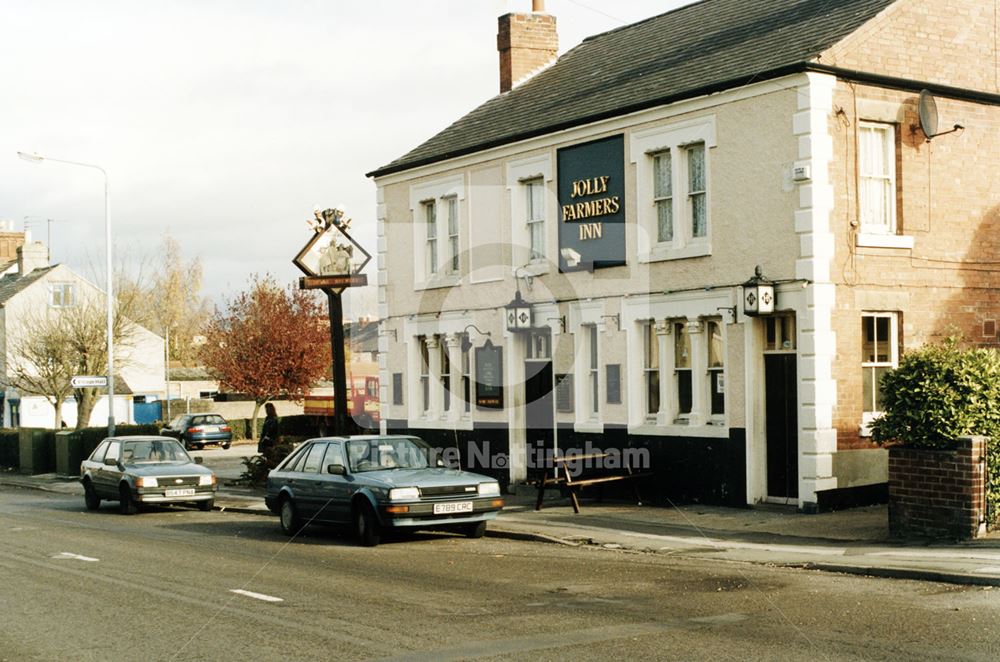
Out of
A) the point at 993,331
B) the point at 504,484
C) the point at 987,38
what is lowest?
the point at 504,484

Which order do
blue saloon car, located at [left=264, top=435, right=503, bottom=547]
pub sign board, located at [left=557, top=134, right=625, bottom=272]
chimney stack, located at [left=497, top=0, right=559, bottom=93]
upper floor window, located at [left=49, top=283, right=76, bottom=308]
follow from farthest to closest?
upper floor window, located at [left=49, top=283, right=76, bottom=308] → chimney stack, located at [left=497, top=0, right=559, bottom=93] → pub sign board, located at [left=557, top=134, right=625, bottom=272] → blue saloon car, located at [left=264, top=435, right=503, bottom=547]

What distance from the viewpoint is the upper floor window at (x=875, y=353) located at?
62.4ft

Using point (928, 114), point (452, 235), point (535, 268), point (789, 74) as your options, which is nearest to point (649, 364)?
point (535, 268)

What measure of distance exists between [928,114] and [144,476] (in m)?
15.8

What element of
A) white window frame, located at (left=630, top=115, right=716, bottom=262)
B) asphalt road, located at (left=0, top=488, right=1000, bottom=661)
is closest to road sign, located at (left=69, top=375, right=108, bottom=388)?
asphalt road, located at (left=0, top=488, right=1000, bottom=661)

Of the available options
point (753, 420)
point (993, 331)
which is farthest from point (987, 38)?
point (753, 420)

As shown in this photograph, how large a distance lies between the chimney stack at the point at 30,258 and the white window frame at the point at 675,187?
5634cm

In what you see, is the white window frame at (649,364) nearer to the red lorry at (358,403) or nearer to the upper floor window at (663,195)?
the upper floor window at (663,195)

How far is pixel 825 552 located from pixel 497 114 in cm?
1553

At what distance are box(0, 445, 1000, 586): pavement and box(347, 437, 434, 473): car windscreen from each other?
1.58 meters

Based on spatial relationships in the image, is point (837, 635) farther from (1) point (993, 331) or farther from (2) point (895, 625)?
(1) point (993, 331)

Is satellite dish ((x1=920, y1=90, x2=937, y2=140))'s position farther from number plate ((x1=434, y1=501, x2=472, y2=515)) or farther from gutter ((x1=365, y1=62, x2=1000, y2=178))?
number plate ((x1=434, y1=501, x2=472, y2=515))

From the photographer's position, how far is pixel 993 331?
20391 mm

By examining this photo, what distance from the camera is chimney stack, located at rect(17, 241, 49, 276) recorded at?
70.2m
